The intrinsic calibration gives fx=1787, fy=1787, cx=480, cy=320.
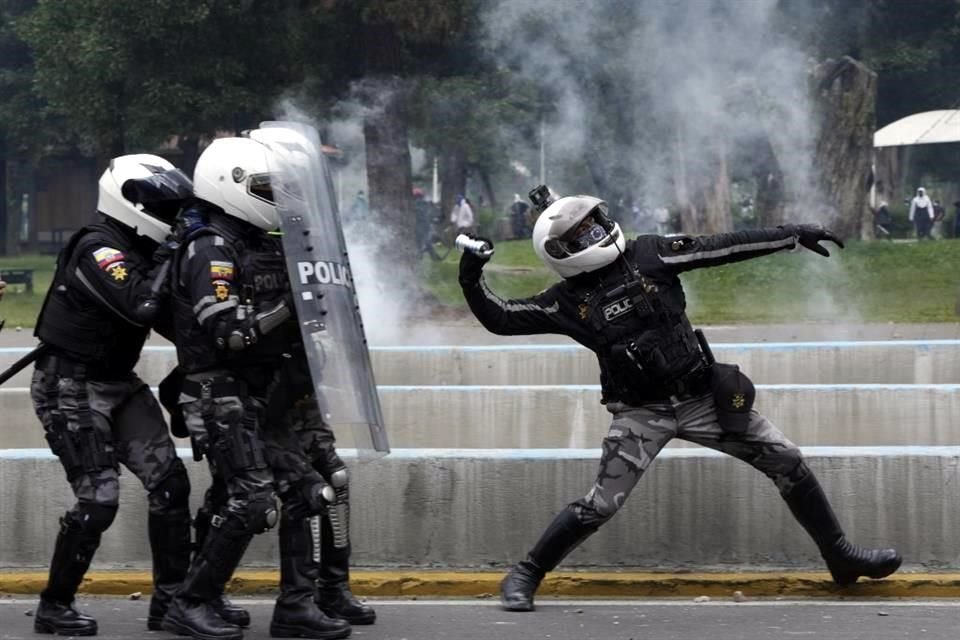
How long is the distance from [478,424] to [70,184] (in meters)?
33.6

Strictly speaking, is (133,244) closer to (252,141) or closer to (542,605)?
(252,141)

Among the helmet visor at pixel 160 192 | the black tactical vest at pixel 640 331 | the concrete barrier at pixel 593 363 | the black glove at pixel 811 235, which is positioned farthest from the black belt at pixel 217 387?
the concrete barrier at pixel 593 363

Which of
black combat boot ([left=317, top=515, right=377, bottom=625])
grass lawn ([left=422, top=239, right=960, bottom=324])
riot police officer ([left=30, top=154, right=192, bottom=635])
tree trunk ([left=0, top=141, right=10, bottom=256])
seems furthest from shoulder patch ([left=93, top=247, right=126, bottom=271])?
tree trunk ([left=0, top=141, right=10, bottom=256])

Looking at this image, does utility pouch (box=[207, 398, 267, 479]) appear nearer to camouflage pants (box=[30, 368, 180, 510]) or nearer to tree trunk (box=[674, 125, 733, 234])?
camouflage pants (box=[30, 368, 180, 510])

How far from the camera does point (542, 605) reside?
7414 millimetres

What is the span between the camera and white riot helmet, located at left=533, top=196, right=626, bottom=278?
7082 mm

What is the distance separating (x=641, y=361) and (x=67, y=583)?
7.74 feet

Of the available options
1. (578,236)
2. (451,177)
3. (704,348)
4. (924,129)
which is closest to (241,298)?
(578,236)

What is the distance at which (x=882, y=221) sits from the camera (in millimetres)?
29266

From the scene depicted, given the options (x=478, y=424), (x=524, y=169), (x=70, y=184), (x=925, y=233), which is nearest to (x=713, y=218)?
(x=524, y=169)

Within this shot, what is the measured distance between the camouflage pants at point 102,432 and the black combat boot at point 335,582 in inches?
25.7

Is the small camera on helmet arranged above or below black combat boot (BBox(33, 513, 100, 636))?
above

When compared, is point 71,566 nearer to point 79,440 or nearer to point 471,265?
point 79,440

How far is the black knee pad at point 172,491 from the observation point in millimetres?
6680
